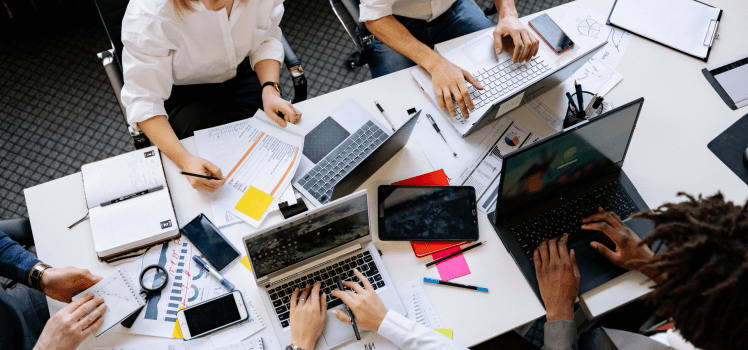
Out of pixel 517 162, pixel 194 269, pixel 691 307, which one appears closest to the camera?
pixel 691 307

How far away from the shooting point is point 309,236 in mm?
1290

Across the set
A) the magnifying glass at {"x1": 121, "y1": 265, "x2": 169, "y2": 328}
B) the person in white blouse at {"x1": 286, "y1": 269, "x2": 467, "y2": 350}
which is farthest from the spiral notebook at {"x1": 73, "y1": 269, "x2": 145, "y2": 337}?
the person in white blouse at {"x1": 286, "y1": 269, "x2": 467, "y2": 350}

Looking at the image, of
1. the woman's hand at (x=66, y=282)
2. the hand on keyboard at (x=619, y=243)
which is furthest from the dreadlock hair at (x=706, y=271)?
the woman's hand at (x=66, y=282)

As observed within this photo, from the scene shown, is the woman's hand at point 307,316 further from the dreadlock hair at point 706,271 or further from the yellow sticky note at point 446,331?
the dreadlock hair at point 706,271

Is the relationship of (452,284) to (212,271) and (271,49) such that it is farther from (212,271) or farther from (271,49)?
(271,49)

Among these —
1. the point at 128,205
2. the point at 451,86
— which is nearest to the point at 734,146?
the point at 451,86

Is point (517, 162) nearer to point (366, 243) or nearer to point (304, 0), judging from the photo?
Answer: point (366, 243)

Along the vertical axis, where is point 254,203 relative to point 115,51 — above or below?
below

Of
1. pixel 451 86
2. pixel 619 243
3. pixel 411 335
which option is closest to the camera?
pixel 411 335

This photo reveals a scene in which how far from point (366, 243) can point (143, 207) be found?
642 mm

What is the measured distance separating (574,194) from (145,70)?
4.32 ft

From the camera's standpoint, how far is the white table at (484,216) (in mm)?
1350

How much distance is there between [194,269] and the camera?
54.8 inches

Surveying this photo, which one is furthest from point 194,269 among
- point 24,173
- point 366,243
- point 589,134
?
point 24,173
